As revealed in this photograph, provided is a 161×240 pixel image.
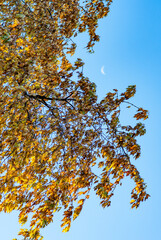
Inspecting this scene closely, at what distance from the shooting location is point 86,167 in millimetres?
5309

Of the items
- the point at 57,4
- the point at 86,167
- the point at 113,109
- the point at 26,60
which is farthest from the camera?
the point at 57,4

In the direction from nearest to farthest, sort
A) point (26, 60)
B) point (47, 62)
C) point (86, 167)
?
point (26, 60) → point (86, 167) → point (47, 62)

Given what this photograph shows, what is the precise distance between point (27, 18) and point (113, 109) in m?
3.29

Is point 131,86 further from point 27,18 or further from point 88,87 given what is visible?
point 27,18

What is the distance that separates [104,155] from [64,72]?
7.68ft

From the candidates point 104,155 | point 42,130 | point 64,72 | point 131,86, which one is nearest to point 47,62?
point 64,72

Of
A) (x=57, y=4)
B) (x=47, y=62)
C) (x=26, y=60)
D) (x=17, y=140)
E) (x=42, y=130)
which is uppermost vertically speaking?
(x=57, y=4)

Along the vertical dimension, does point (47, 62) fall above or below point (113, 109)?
above

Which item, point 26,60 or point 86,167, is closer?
point 26,60

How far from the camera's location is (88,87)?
18.4 feet

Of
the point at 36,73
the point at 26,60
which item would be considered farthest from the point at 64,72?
the point at 26,60

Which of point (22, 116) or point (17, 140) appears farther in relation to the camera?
point (22, 116)

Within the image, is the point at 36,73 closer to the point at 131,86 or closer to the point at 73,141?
the point at 73,141

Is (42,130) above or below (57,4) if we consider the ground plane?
below
